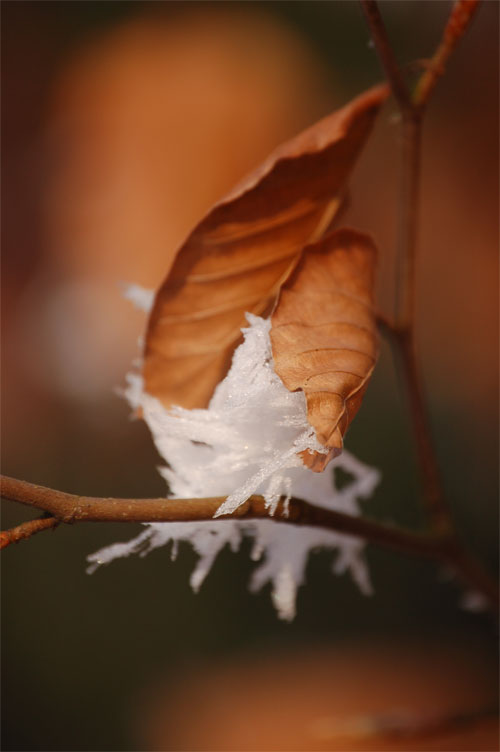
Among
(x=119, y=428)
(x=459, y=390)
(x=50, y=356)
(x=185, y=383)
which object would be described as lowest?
(x=459, y=390)

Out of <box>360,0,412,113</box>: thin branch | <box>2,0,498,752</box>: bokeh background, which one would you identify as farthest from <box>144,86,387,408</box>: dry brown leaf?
<box>2,0,498,752</box>: bokeh background

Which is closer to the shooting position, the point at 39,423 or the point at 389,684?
the point at 389,684

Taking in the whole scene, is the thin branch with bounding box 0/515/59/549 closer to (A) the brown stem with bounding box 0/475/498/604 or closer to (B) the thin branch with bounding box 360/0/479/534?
(A) the brown stem with bounding box 0/475/498/604

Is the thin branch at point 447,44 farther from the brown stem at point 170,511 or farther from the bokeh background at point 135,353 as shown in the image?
the bokeh background at point 135,353

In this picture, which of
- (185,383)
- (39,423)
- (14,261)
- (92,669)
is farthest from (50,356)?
(185,383)

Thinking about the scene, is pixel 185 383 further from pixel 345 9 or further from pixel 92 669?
pixel 345 9

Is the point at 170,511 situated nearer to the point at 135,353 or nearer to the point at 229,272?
the point at 229,272

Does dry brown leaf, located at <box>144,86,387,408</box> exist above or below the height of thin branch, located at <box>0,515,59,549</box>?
above

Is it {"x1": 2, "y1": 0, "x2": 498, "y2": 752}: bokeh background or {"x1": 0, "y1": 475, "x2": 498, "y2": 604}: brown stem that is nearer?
{"x1": 0, "y1": 475, "x2": 498, "y2": 604}: brown stem
